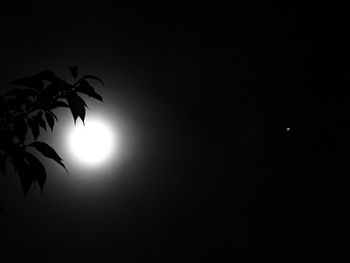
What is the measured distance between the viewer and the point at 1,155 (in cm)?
72

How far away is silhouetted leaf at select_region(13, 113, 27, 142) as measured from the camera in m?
0.71

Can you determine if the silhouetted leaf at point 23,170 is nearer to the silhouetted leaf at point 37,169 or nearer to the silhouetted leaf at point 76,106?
the silhouetted leaf at point 37,169

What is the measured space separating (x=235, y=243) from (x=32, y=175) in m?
9.64

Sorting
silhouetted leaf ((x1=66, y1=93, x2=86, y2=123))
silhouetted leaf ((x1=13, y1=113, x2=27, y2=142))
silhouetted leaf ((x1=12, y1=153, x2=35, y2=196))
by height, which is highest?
silhouetted leaf ((x1=66, y1=93, x2=86, y2=123))

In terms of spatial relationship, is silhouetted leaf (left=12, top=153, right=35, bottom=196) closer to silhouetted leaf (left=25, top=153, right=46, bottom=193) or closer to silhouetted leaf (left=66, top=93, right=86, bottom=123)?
silhouetted leaf (left=25, top=153, right=46, bottom=193)

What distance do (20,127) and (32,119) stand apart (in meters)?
0.05

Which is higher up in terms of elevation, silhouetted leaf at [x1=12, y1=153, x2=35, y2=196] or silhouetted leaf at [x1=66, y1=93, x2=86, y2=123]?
silhouetted leaf at [x1=66, y1=93, x2=86, y2=123]

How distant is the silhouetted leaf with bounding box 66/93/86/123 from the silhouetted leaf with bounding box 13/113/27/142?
0.35 ft

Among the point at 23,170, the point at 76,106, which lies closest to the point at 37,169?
the point at 23,170

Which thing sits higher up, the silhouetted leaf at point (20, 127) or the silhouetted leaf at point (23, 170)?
the silhouetted leaf at point (20, 127)

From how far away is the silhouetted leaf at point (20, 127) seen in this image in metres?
0.71

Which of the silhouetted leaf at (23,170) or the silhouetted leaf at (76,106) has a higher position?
the silhouetted leaf at (76,106)

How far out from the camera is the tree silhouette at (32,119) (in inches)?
26.1

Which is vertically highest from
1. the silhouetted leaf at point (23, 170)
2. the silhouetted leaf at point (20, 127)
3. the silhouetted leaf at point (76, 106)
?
the silhouetted leaf at point (76, 106)
